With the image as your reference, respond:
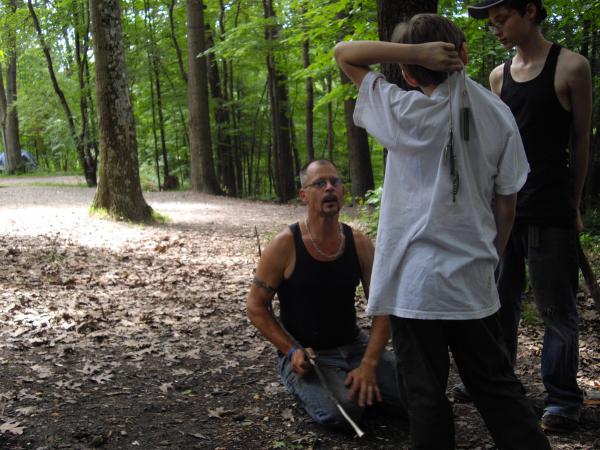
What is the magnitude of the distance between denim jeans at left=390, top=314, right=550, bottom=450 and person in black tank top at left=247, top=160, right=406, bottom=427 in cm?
103

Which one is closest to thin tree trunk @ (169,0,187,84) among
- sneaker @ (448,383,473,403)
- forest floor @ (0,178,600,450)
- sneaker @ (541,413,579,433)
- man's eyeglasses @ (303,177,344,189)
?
forest floor @ (0,178,600,450)

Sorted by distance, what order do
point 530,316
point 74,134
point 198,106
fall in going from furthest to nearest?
point 74,134
point 198,106
point 530,316

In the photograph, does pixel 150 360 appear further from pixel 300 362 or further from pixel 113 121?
pixel 113 121

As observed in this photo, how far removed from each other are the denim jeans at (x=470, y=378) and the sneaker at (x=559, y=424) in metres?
1.05

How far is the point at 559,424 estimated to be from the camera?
10.3 feet

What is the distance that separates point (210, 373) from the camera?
14.5 feet

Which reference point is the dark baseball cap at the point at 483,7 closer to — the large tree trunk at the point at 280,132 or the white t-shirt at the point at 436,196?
the white t-shirt at the point at 436,196

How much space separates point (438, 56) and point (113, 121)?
382 inches

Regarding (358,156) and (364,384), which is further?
(358,156)

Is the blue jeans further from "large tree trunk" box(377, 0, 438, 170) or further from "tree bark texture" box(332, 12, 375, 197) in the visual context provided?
"tree bark texture" box(332, 12, 375, 197)

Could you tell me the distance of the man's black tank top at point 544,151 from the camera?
9.93 ft

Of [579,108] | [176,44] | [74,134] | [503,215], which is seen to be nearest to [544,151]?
[579,108]

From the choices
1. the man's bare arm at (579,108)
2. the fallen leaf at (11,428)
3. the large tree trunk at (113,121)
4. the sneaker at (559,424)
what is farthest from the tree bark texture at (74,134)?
the sneaker at (559,424)

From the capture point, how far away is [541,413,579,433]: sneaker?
123 inches
